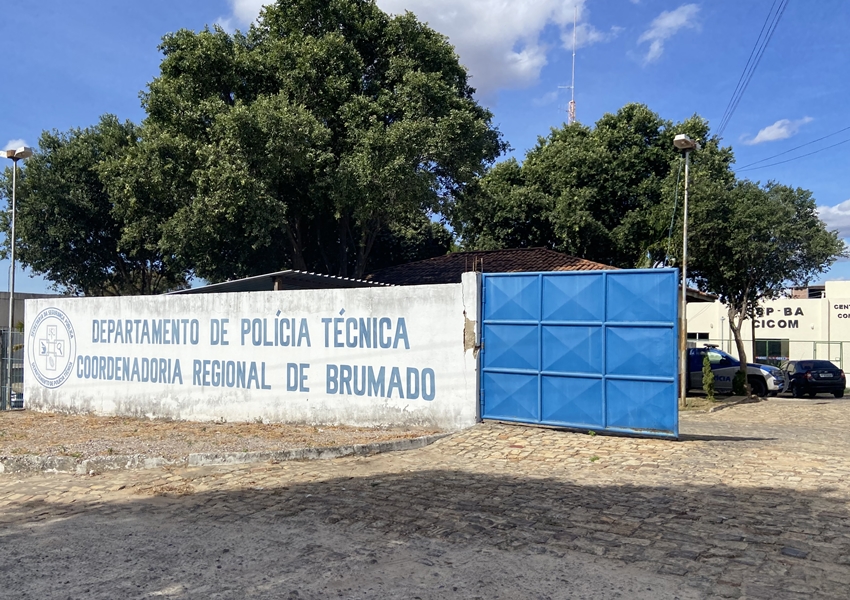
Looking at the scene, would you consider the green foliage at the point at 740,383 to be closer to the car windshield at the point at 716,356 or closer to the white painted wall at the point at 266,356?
the car windshield at the point at 716,356

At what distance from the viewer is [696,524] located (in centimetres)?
544

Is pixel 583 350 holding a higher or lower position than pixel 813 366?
higher

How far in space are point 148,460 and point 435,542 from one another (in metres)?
4.41

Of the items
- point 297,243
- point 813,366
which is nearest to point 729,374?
point 813,366

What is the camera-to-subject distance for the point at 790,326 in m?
37.1

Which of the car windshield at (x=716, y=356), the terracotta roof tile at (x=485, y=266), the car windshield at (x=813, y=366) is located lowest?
the car windshield at (x=813, y=366)

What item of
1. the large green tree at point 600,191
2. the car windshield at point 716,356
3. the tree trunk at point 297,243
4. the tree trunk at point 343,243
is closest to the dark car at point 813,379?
the car windshield at point 716,356

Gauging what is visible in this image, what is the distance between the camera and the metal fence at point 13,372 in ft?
48.2

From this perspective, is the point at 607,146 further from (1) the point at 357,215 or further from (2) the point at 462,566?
(2) the point at 462,566

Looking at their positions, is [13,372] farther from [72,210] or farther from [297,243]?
[72,210]

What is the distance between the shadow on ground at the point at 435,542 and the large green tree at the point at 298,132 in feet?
39.6

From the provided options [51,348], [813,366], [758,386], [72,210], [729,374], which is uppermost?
[72,210]

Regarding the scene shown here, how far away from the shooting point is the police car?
21.0 metres

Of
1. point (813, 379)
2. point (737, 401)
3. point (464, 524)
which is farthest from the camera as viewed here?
point (813, 379)
